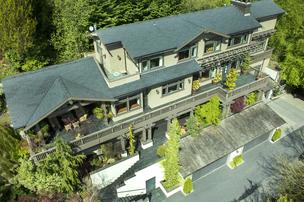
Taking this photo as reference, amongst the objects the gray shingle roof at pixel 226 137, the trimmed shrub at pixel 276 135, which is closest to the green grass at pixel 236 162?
the gray shingle roof at pixel 226 137

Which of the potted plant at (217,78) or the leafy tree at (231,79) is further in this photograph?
the potted plant at (217,78)

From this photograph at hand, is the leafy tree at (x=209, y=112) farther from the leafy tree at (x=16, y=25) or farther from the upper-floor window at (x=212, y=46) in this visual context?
the leafy tree at (x=16, y=25)

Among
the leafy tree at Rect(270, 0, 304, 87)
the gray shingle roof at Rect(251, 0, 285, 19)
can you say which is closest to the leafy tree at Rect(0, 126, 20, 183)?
the gray shingle roof at Rect(251, 0, 285, 19)

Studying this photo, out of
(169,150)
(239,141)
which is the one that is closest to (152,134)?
(169,150)

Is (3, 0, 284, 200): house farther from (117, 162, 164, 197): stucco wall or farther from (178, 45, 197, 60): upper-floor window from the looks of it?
(117, 162, 164, 197): stucco wall

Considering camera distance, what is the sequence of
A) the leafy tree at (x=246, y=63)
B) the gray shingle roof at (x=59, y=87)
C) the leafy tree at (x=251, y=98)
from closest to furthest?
the gray shingle roof at (x=59, y=87), the leafy tree at (x=246, y=63), the leafy tree at (x=251, y=98)

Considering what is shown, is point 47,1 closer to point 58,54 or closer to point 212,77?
point 58,54
